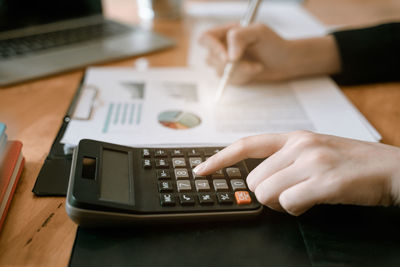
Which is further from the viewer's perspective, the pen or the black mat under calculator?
the pen

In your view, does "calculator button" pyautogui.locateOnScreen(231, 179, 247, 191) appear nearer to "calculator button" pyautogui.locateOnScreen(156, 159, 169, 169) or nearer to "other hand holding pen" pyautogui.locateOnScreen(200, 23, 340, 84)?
"calculator button" pyautogui.locateOnScreen(156, 159, 169, 169)

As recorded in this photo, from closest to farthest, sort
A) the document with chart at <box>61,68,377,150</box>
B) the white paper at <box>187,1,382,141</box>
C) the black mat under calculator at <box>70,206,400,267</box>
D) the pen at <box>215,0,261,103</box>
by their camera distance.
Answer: the black mat under calculator at <box>70,206,400,267</box> < the document with chart at <box>61,68,377,150</box> < the pen at <box>215,0,261,103</box> < the white paper at <box>187,1,382,141</box>

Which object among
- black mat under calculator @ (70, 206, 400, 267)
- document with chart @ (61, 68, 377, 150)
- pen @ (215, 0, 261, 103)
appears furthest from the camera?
pen @ (215, 0, 261, 103)

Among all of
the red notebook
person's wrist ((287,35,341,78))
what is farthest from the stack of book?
person's wrist ((287,35,341,78))

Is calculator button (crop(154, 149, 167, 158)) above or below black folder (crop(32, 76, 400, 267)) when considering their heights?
above

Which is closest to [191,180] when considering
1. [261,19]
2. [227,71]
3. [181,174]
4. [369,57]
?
[181,174]

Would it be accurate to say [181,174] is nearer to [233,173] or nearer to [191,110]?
[233,173]

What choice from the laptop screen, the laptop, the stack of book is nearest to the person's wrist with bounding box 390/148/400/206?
the stack of book

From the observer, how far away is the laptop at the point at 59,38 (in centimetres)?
58

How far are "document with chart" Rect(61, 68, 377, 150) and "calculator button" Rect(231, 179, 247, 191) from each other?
84 millimetres

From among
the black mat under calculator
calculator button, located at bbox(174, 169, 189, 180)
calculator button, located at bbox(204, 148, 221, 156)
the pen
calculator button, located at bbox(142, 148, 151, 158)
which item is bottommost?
the black mat under calculator

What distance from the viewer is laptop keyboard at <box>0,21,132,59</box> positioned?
0.60 metres

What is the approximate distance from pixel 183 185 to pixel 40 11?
0.53 metres

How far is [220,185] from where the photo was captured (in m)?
0.33
